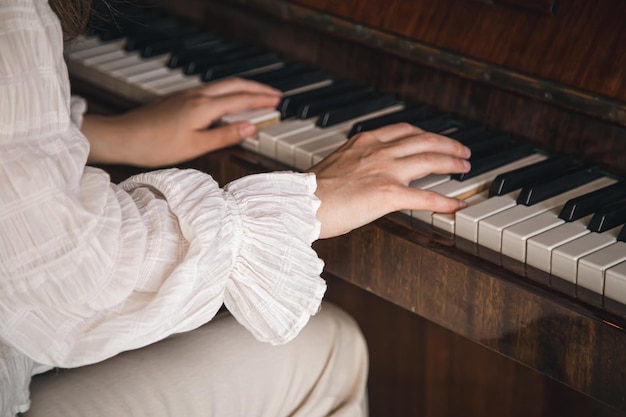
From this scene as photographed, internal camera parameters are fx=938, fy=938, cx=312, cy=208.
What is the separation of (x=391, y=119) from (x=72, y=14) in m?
0.52

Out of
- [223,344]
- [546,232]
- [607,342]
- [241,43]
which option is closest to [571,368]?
[607,342]

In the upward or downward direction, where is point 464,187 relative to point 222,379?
upward

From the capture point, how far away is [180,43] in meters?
1.85

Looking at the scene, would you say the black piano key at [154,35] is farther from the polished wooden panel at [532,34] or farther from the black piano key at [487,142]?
the black piano key at [487,142]

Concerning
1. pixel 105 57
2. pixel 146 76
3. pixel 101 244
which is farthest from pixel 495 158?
pixel 105 57

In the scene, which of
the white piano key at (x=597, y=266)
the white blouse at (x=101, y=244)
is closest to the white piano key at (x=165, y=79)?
the white blouse at (x=101, y=244)

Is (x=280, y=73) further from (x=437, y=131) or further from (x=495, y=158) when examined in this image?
(x=495, y=158)

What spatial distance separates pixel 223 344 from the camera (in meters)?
1.27

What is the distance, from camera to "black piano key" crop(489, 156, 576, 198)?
124 centimetres

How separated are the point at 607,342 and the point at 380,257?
1.07ft

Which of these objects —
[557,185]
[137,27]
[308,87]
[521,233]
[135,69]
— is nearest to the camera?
[521,233]

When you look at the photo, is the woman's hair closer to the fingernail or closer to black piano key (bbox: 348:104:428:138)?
the fingernail

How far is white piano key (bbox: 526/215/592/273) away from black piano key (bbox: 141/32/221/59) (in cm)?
93

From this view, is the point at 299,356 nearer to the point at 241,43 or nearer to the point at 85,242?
the point at 85,242
